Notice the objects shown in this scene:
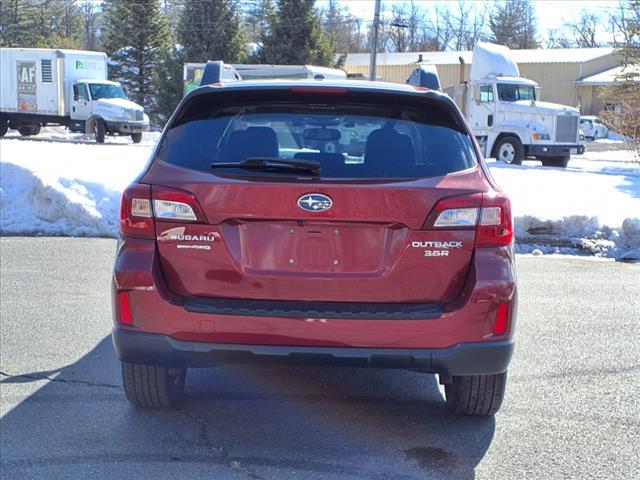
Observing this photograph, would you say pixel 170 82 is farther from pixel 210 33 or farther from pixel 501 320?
pixel 501 320

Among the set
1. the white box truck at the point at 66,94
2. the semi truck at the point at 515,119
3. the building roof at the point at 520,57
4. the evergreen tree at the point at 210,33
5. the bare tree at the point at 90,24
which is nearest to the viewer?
the semi truck at the point at 515,119

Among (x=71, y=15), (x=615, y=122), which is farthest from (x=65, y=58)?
(x=71, y=15)

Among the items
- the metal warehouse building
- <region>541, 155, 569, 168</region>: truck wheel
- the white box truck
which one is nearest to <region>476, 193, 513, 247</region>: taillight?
<region>541, 155, 569, 168</region>: truck wheel

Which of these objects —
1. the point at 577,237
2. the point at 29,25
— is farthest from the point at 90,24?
the point at 577,237

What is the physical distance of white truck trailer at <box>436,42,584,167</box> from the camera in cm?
2584

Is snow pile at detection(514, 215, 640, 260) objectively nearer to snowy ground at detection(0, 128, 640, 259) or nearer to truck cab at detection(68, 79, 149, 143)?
snowy ground at detection(0, 128, 640, 259)

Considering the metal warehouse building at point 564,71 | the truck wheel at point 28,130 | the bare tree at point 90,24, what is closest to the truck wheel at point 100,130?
the truck wheel at point 28,130

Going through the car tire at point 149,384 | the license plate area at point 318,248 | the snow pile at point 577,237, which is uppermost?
the license plate area at point 318,248

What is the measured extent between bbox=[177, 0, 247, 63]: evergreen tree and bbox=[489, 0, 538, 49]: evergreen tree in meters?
49.5

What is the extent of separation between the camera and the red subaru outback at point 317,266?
151 inches

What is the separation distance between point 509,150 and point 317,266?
23.4 m

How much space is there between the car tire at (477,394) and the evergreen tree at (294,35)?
38.9 m

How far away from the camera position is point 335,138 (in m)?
4.41

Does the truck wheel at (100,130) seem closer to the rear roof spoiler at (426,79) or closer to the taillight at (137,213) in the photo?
the rear roof spoiler at (426,79)
